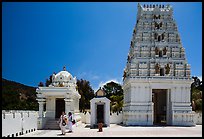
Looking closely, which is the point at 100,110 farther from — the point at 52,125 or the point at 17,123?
the point at 17,123

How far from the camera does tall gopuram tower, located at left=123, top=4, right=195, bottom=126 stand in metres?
30.8

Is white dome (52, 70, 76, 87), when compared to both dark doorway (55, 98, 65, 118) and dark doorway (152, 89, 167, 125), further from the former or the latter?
dark doorway (152, 89, 167, 125)

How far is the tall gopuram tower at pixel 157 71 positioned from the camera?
101 feet

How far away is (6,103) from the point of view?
48.2 meters

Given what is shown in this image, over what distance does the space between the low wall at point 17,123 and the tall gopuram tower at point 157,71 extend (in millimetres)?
11063

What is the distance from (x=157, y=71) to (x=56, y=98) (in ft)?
32.7

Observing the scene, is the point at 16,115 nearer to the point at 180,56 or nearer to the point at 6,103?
the point at 180,56

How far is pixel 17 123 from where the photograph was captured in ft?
62.1

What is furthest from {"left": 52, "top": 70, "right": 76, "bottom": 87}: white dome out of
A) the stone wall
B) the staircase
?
the stone wall

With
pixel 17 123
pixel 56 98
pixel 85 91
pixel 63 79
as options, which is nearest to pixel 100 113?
pixel 56 98

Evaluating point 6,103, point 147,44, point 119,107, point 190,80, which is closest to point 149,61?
point 147,44

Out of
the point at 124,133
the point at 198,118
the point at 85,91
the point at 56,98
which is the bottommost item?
the point at 198,118

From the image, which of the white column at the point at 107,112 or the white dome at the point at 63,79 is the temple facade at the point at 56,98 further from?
the white column at the point at 107,112

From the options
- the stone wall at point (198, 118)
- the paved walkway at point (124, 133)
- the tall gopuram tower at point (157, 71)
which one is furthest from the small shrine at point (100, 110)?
the stone wall at point (198, 118)
